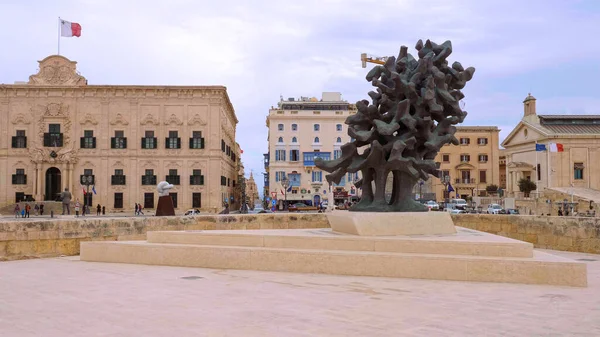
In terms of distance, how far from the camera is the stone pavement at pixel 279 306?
22.5ft

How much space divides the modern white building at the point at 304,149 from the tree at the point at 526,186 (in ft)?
69.6

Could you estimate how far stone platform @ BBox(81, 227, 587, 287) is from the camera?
34.6ft

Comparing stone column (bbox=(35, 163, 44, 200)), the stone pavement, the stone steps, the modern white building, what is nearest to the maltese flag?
stone column (bbox=(35, 163, 44, 200))

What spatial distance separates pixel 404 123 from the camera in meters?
14.4

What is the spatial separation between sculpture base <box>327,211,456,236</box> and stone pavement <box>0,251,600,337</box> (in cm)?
209

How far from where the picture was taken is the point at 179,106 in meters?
54.7

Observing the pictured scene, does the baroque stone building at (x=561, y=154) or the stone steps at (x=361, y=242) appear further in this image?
the baroque stone building at (x=561, y=154)

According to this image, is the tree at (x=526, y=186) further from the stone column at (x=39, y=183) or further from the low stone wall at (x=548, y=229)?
the stone column at (x=39, y=183)

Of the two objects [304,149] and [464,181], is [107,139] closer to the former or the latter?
[304,149]

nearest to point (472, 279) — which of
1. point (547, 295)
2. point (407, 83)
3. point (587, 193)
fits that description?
point (547, 295)

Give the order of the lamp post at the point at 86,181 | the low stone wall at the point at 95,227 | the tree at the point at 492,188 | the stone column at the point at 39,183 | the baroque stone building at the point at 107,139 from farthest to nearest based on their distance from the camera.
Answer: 1. the tree at the point at 492,188
2. the baroque stone building at the point at 107,139
3. the stone column at the point at 39,183
4. the lamp post at the point at 86,181
5. the low stone wall at the point at 95,227

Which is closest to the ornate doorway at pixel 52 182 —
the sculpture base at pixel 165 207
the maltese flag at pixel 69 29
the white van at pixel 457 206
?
the maltese flag at pixel 69 29

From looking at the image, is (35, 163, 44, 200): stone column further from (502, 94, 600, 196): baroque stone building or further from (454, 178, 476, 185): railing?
(454, 178, 476, 185): railing

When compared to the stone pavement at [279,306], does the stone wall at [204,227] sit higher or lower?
higher
